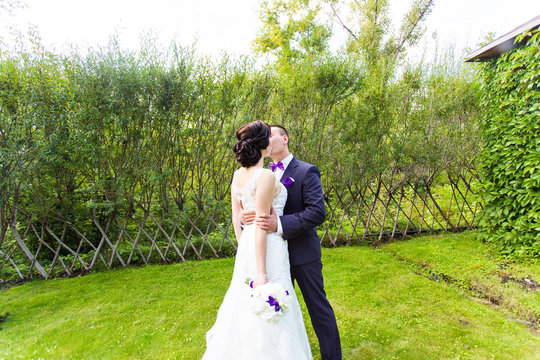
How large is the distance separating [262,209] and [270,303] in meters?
0.63

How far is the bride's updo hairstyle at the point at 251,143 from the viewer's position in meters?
2.10

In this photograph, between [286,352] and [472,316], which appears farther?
[472,316]

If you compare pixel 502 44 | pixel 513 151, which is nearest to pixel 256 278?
pixel 513 151

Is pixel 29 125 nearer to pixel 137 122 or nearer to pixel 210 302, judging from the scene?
pixel 137 122

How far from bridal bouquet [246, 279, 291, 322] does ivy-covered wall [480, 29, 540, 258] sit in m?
5.34

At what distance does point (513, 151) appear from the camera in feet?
17.3

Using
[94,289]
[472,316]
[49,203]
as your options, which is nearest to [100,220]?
[49,203]

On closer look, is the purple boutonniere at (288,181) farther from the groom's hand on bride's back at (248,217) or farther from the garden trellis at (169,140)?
the garden trellis at (169,140)

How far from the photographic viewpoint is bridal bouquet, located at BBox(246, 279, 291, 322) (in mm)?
1837

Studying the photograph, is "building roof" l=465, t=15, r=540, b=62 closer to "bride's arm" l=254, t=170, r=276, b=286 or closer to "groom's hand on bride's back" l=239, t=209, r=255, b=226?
"bride's arm" l=254, t=170, r=276, b=286

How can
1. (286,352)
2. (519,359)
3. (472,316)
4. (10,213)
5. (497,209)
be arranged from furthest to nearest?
(497,209) → (10,213) → (472,316) → (519,359) → (286,352)

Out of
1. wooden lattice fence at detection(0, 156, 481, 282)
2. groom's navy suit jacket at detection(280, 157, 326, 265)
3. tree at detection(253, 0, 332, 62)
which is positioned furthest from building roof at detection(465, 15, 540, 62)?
tree at detection(253, 0, 332, 62)

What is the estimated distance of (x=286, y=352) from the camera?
1994 mm

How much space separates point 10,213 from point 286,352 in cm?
595
